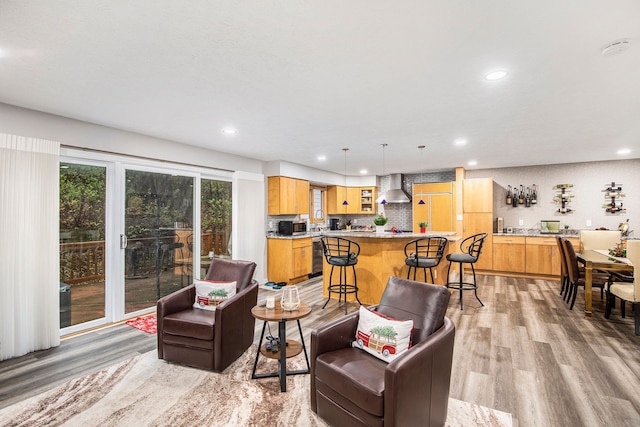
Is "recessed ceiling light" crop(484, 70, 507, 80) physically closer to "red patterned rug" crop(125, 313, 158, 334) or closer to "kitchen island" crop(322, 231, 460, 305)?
"kitchen island" crop(322, 231, 460, 305)

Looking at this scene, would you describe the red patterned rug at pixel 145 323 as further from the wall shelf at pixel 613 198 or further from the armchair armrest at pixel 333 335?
the wall shelf at pixel 613 198

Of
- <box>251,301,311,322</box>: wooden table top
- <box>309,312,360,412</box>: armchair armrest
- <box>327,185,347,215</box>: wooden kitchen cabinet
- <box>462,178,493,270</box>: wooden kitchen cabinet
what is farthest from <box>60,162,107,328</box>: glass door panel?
<box>462,178,493,270</box>: wooden kitchen cabinet

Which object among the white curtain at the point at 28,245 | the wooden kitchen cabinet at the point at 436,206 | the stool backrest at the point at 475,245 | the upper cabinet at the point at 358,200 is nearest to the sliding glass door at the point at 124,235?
the white curtain at the point at 28,245

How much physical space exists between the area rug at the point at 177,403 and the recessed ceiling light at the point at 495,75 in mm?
2518

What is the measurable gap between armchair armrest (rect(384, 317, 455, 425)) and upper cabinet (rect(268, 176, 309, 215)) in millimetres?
4532

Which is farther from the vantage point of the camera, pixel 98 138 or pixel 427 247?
pixel 427 247

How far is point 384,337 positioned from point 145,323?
331cm

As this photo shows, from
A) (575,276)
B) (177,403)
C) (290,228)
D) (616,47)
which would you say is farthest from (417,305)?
(290,228)

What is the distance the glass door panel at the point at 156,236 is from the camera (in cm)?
434

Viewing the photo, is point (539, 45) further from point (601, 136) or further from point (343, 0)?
point (601, 136)

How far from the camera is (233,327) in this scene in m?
2.97

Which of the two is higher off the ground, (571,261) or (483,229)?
(483,229)

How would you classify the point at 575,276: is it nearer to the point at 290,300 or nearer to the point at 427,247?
the point at 427,247

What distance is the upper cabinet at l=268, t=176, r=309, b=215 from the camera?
6.29 metres
